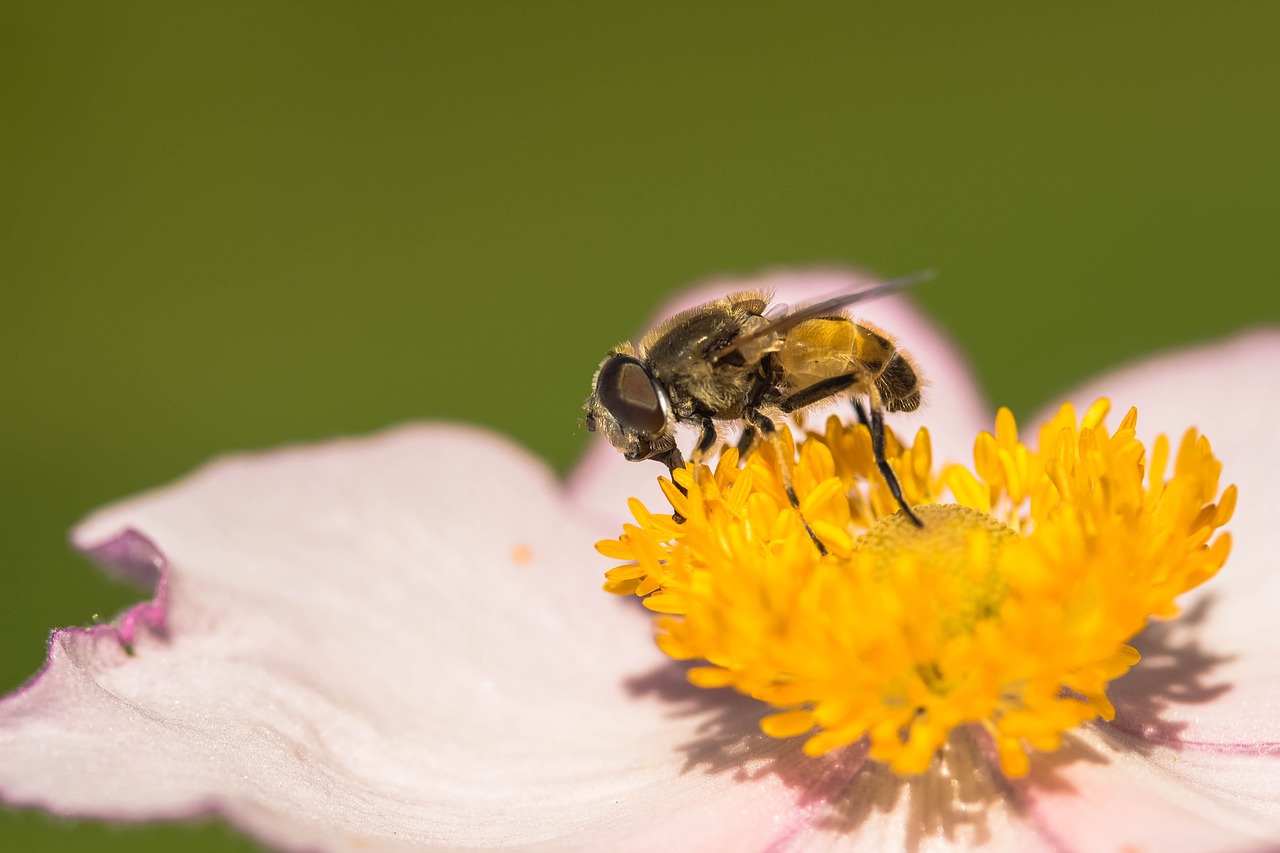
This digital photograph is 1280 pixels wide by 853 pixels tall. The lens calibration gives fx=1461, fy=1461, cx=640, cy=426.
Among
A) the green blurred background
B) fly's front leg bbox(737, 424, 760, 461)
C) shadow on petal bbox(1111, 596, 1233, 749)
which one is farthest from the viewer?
the green blurred background

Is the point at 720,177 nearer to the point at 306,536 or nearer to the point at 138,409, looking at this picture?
the point at 138,409

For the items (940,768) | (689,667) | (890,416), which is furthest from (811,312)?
(890,416)

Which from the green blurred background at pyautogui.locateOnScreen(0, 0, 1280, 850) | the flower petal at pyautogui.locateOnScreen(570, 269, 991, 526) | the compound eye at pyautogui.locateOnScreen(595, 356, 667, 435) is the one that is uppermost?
the green blurred background at pyautogui.locateOnScreen(0, 0, 1280, 850)

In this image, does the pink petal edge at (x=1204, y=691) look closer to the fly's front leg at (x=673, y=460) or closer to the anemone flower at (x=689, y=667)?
the anemone flower at (x=689, y=667)

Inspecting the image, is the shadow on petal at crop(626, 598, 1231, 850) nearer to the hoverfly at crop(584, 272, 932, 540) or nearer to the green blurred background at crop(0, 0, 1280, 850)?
the hoverfly at crop(584, 272, 932, 540)

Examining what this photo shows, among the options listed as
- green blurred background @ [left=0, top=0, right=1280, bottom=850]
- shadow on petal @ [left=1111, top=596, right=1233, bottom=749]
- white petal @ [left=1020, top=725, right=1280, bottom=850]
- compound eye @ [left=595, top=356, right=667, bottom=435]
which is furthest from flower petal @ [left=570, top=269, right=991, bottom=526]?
green blurred background @ [left=0, top=0, right=1280, bottom=850]

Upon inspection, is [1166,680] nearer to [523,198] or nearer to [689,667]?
[689,667]

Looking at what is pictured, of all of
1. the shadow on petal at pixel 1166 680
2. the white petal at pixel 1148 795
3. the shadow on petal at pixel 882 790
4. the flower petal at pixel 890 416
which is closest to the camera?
the white petal at pixel 1148 795

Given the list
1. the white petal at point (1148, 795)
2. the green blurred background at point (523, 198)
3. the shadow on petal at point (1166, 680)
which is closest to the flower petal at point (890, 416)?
the shadow on petal at point (1166, 680)
